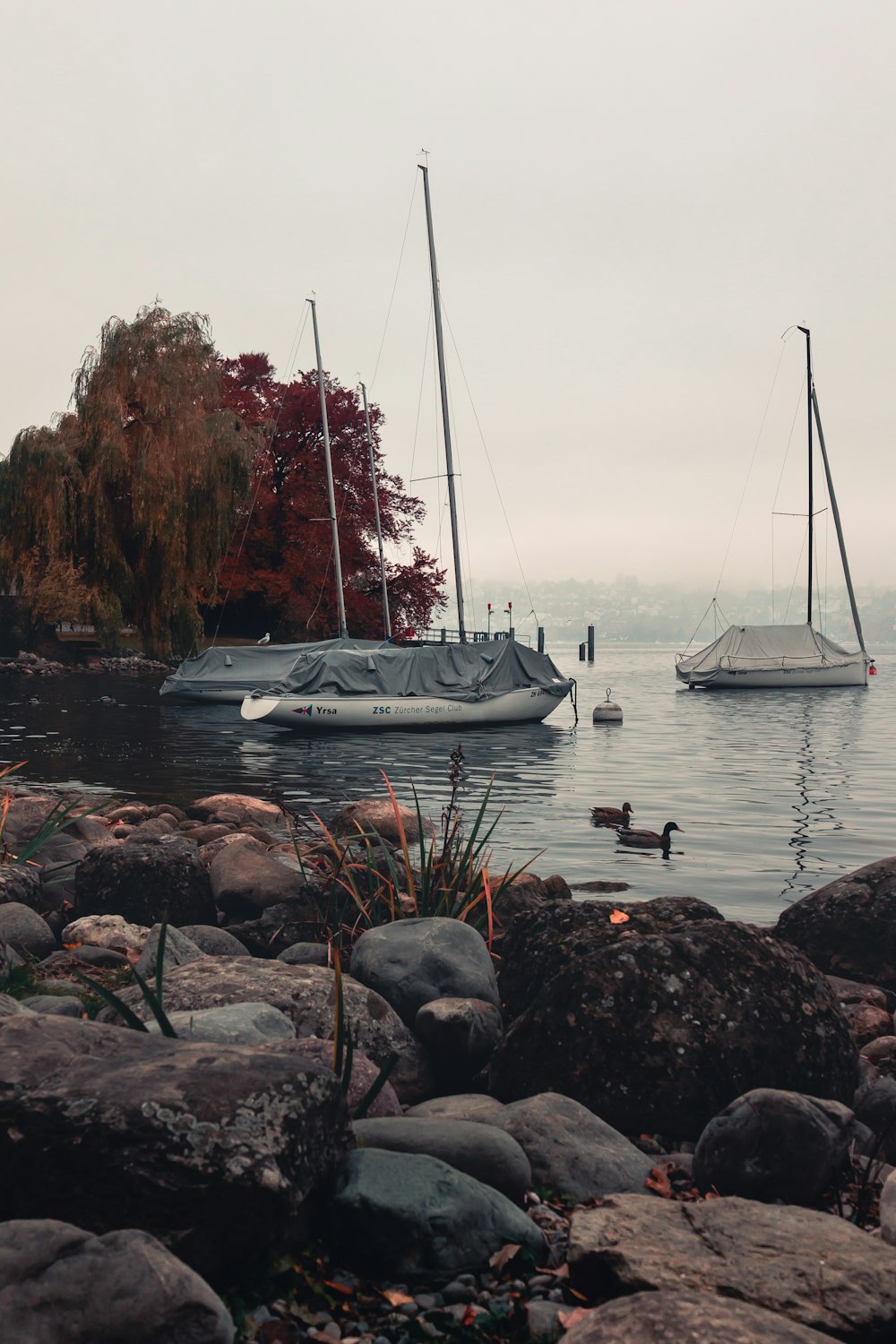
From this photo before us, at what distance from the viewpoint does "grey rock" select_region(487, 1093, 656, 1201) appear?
378 centimetres

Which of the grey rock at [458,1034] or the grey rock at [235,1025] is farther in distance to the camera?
the grey rock at [458,1034]

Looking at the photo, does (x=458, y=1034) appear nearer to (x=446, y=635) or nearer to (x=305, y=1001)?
(x=305, y=1001)

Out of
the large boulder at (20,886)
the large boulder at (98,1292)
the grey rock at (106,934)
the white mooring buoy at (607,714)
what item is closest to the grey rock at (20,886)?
the large boulder at (20,886)

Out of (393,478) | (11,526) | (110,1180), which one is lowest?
(110,1180)

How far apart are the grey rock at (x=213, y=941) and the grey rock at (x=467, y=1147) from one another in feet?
9.40

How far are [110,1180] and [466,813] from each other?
12.5 meters

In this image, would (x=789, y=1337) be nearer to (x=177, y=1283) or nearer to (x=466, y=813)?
(x=177, y=1283)

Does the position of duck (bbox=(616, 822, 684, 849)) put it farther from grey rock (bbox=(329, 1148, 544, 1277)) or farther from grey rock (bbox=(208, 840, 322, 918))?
grey rock (bbox=(329, 1148, 544, 1277))

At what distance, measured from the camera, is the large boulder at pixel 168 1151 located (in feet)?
9.62

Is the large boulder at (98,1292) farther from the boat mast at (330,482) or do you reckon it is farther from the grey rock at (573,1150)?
the boat mast at (330,482)

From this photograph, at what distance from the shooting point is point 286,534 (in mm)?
52031

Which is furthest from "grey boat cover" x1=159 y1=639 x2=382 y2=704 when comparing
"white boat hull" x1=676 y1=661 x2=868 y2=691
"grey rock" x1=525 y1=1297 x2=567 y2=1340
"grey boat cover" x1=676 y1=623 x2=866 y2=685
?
"grey rock" x1=525 y1=1297 x2=567 y2=1340

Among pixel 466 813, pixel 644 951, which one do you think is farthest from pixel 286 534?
pixel 644 951

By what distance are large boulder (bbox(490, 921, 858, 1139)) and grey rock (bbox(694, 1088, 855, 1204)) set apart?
58 cm
